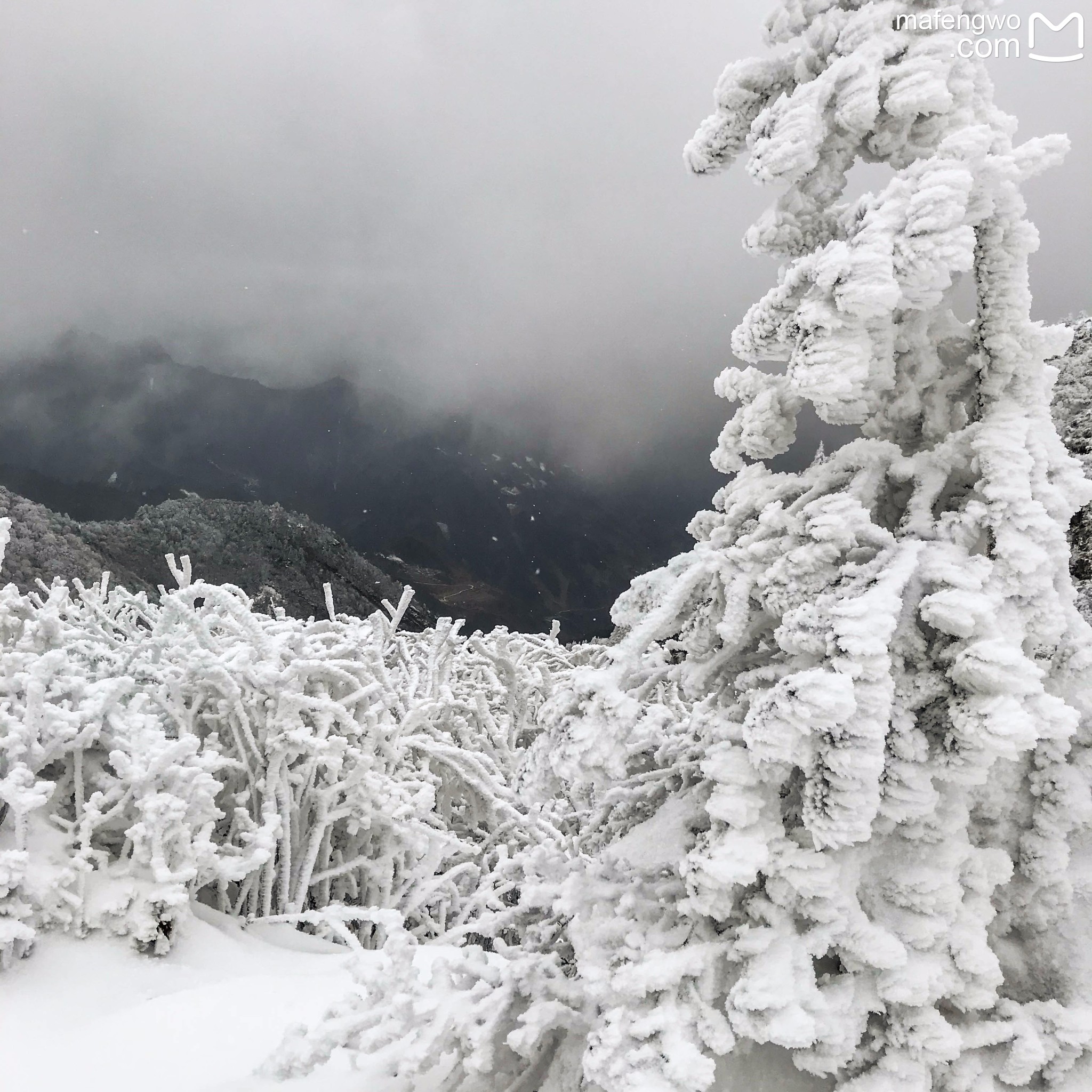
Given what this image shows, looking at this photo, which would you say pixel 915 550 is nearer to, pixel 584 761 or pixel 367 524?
pixel 584 761

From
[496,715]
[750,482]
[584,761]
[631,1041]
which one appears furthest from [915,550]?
[496,715]

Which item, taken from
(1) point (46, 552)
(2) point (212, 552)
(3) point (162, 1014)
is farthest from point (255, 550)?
(3) point (162, 1014)

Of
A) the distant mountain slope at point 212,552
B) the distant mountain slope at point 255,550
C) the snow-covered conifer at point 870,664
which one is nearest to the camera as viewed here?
the snow-covered conifer at point 870,664

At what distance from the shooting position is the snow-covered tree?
57.2 inches

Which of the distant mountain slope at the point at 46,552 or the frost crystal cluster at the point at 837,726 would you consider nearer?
the frost crystal cluster at the point at 837,726

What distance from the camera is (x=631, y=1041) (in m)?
1.41

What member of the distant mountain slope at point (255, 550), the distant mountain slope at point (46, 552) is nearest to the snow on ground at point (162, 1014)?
the distant mountain slope at point (46, 552)

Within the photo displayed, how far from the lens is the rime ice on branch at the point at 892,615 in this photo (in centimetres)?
146

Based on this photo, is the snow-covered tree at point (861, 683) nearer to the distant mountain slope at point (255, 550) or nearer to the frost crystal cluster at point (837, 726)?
the frost crystal cluster at point (837, 726)

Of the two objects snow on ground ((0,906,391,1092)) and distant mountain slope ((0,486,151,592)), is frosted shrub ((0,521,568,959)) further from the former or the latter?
distant mountain slope ((0,486,151,592))

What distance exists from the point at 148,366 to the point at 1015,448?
4232 centimetres

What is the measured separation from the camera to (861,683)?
4.75 feet

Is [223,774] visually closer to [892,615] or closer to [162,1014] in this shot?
[162,1014]

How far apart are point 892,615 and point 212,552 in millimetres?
21764
